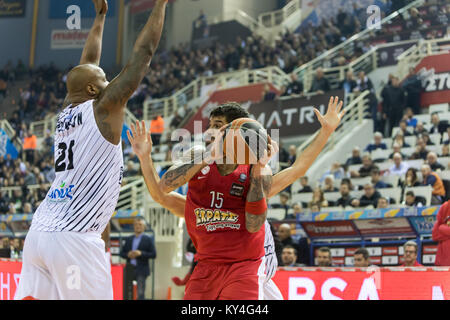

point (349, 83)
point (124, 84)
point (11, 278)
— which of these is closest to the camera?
point (124, 84)

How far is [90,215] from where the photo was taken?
3.97m

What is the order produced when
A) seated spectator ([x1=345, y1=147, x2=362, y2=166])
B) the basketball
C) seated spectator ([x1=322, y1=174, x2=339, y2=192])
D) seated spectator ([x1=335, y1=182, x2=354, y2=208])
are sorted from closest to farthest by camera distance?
the basketball → seated spectator ([x1=335, y1=182, x2=354, y2=208]) → seated spectator ([x1=322, y1=174, x2=339, y2=192]) → seated spectator ([x1=345, y1=147, x2=362, y2=166])

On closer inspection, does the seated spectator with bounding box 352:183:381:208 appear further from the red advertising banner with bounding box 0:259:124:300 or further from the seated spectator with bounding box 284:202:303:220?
the red advertising banner with bounding box 0:259:124:300

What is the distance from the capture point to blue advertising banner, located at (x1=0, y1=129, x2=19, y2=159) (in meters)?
24.0

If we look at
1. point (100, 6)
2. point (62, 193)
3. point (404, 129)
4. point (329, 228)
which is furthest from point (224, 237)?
point (404, 129)

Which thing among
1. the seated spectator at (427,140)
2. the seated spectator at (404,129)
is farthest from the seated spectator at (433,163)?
the seated spectator at (404,129)

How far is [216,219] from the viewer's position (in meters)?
4.12

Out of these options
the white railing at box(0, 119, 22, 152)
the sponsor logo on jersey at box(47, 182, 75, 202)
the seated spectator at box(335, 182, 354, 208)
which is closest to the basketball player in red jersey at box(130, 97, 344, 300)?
the sponsor logo on jersey at box(47, 182, 75, 202)

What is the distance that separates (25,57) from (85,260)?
28.3 metres

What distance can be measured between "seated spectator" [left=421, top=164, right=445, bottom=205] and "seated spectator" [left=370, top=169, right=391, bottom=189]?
1.06 metres

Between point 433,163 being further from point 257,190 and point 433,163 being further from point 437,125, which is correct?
point 257,190

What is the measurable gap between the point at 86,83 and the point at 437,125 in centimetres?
1079

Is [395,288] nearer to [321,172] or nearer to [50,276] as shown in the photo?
[50,276]

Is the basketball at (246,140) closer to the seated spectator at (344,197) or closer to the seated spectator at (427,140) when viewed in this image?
the seated spectator at (344,197)
